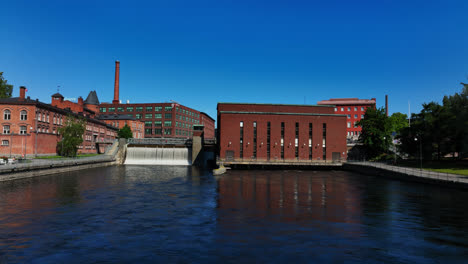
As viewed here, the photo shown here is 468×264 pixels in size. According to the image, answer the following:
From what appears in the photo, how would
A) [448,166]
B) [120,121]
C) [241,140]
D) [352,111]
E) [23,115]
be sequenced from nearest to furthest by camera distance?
[448,166]
[23,115]
[241,140]
[120,121]
[352,111]

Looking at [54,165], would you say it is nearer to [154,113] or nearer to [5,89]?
[5,89]

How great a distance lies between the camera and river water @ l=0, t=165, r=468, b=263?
558 inches

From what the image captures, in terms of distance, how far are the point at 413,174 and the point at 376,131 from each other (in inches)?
1257

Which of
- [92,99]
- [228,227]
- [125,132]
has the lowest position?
[228,227]

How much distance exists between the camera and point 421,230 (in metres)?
18.8

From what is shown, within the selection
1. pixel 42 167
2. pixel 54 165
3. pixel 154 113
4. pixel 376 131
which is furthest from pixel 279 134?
pixel 154 113

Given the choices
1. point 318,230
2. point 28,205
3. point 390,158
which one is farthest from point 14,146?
point 390,158

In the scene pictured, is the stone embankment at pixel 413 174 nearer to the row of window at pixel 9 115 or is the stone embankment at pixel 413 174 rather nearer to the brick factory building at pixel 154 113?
the row of window at pixel 9 115

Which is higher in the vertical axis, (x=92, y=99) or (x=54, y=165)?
(x=92, y=99)

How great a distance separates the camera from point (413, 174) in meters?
45.3

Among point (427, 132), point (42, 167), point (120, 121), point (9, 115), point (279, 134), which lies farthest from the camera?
point (120, 121)

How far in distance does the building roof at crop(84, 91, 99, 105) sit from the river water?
118020 mm

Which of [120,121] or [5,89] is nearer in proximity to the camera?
[5,89]

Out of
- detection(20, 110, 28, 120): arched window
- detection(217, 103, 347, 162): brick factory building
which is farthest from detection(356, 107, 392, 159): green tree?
detection(20, 110, 28, 120): arched window
